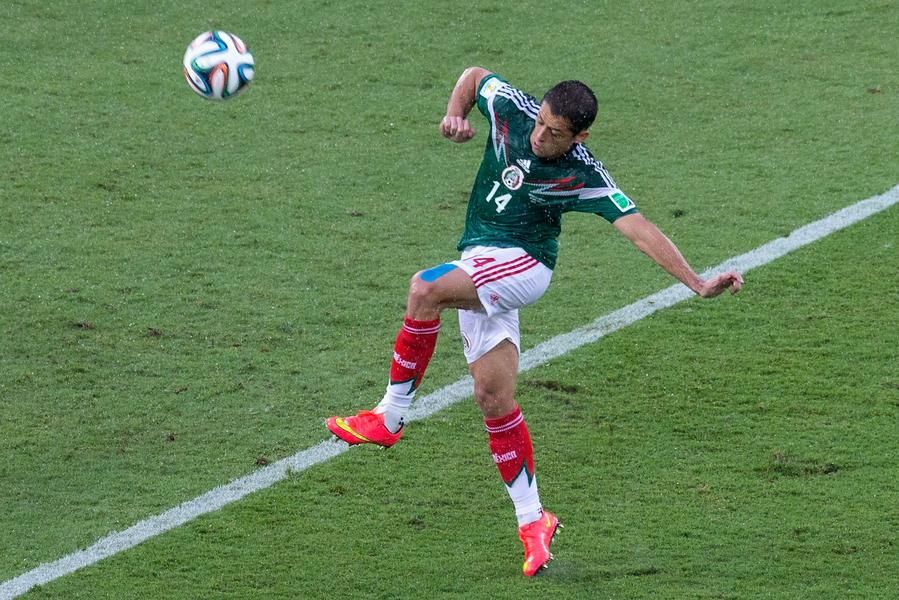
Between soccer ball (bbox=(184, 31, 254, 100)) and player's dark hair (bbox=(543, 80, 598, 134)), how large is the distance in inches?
72.2

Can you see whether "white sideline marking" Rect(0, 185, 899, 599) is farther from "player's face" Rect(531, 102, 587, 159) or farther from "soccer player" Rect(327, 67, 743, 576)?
"player's face" Rect(531, 102, 587, 159)

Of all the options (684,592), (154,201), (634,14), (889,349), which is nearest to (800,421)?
(889,349)

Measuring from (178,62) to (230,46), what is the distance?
4.40 m

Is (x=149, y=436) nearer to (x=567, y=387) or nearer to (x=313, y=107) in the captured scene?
(x=567, y=387)

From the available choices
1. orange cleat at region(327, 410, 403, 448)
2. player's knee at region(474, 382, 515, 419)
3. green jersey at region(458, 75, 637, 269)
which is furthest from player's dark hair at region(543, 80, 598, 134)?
orange cleat at region(327, 410, 403, 448)

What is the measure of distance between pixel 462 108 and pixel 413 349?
1007mm

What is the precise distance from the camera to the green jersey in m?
5.80

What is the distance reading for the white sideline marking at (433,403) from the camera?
5.85 meters

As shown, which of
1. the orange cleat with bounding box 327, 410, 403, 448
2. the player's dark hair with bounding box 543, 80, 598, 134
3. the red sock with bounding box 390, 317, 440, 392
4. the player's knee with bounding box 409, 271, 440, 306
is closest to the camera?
the player's dark hair with bounding box 543, 80, 598, 134

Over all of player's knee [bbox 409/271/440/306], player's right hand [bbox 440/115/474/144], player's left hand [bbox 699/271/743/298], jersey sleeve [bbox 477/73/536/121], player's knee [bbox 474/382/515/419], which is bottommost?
player's knee [bbox 474/382/515/419]

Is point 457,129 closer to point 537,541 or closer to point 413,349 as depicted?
point 413,349

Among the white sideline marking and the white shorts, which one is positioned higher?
the white shorts

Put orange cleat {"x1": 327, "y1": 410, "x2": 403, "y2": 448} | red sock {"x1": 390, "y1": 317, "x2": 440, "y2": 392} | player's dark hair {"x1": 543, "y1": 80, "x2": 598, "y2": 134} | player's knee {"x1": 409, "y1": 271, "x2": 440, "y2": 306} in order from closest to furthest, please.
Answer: player's dark hair {"x1": 543, "y1": 80, "x2": 598, "y2": 134}, player's knee {"x1": 409, "y1": 271, "x2": 440, "y2": 306}, red sock {"x1": 390, "y1": 317, "x2": 440, "y2": 392}, orange cleat {"x1": 327, "y1": 410, "x2": 403, "y2": 448}

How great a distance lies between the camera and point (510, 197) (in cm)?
591
